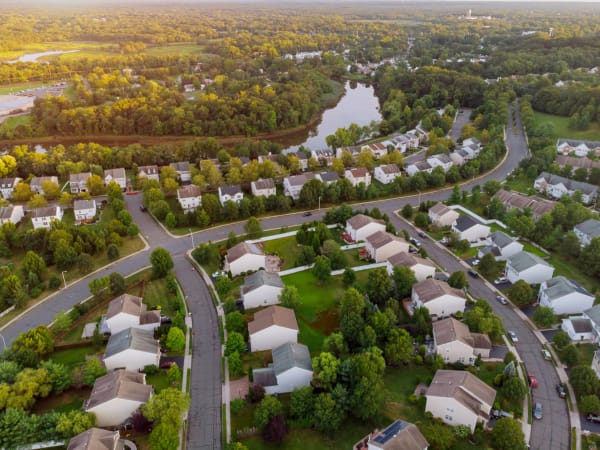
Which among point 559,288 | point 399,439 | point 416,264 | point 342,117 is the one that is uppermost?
point 416,264

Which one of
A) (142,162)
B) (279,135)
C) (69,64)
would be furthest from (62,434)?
(69,64)

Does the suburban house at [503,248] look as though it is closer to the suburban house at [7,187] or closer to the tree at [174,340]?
the tree at [174,340]

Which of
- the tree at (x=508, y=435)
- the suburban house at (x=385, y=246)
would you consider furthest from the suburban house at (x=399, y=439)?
the suburban house at (x=385, y=246)

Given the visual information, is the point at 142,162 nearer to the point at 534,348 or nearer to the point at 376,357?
the point at 376,357

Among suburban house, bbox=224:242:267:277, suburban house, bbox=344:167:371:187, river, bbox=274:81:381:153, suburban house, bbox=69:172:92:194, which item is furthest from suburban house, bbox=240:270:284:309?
river, bbox=274:81:381:153

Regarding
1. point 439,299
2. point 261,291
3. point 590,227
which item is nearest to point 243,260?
point 261,291

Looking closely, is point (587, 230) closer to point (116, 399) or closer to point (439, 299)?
point (439, 299)
